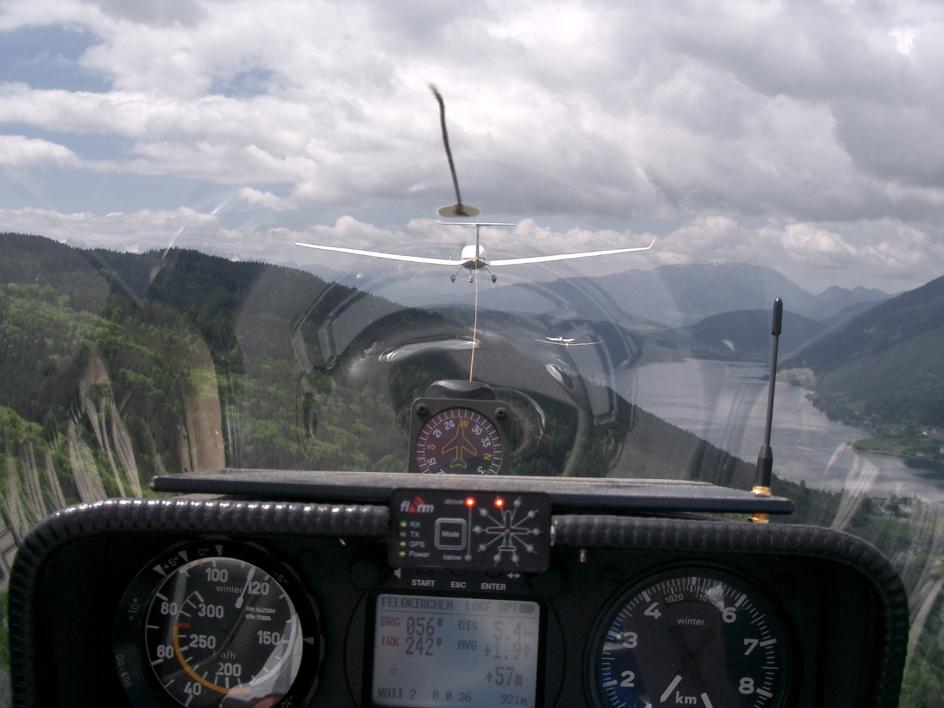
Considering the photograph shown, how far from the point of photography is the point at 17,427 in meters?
3.20

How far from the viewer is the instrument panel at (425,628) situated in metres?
2.60

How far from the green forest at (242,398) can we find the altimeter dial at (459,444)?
85mm

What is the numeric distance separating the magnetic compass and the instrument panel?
4.44 feet

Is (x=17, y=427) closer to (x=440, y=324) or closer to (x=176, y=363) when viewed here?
(x=176, y=363)

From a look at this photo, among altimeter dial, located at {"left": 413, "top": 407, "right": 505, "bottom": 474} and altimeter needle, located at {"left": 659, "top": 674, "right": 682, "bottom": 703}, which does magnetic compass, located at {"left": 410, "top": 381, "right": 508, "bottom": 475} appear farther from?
altimeter needle, located at {"left": 659, "top": 674, "right": 682, "bottom": 703}

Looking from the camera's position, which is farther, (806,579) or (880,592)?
(806,579)

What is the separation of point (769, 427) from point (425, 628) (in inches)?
42.6

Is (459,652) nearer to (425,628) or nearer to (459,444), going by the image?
(425,628)

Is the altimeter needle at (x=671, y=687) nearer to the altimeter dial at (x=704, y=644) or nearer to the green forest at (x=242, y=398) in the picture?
the altimeter dial at (x=704, y=644)

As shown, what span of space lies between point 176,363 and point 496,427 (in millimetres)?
1192

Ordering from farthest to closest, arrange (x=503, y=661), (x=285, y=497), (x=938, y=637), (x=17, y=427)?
(x=17, y=427), (x=938, y=637), (x=503, y=661), (x=285, y=497)

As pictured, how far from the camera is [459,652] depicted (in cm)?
268

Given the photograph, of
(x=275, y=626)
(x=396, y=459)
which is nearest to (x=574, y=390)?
(x=396, y=459)

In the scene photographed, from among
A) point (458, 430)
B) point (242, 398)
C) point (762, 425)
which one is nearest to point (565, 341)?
point (458, 430)
